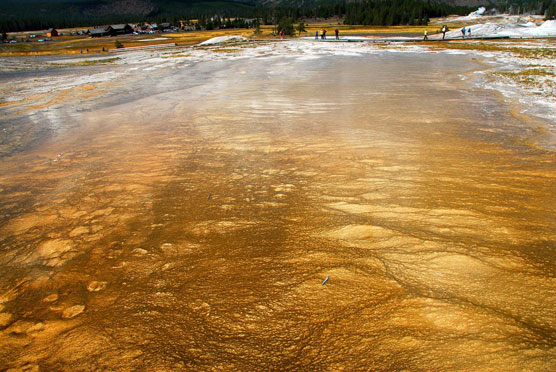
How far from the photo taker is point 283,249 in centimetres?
311

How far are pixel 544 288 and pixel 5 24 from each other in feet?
556

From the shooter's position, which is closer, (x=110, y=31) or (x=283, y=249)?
(x=283, y=249)

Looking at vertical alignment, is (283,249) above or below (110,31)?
below

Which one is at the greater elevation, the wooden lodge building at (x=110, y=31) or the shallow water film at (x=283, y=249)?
the wooden lodge building at (x=110, y=31)

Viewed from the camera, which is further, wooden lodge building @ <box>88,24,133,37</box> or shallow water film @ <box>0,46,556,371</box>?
wooden lodge building @ <box>88,24,133,37</box>

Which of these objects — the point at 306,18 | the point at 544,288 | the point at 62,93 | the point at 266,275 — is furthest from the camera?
the point at 306,18

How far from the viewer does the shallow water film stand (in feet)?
7.02

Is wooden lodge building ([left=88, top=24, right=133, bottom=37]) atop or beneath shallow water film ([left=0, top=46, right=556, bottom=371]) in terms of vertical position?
atop

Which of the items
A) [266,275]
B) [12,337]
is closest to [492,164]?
[266,275]

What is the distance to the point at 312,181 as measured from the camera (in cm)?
446

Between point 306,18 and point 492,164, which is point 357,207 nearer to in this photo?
point 492,164

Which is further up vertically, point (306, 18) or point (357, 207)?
point (306, 18)

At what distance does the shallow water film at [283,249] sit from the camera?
2139mm

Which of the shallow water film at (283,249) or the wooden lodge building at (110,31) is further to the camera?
the wooden lodge building at (110,31)
